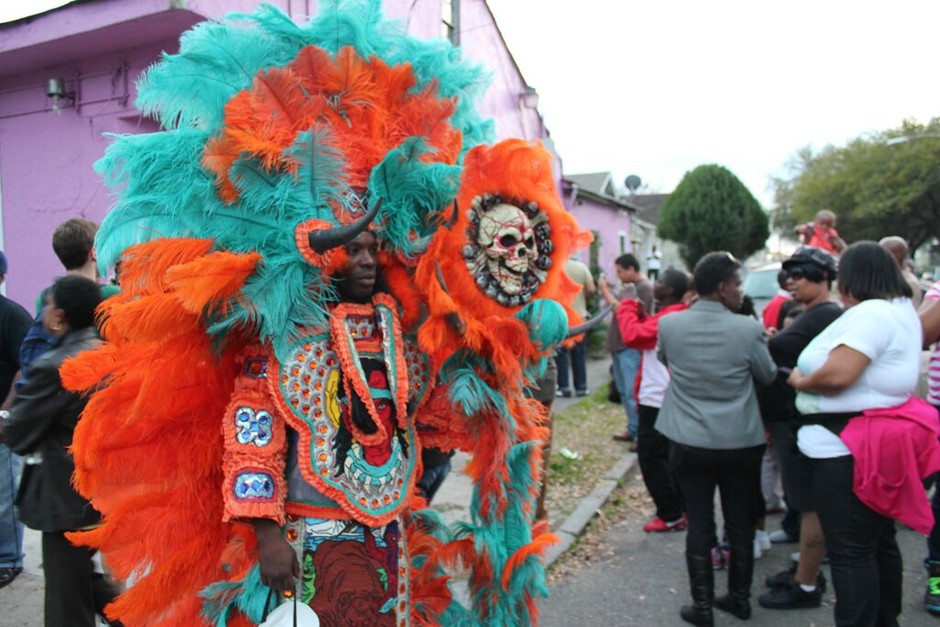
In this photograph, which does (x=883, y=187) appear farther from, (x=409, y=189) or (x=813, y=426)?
(x=409, y=189)

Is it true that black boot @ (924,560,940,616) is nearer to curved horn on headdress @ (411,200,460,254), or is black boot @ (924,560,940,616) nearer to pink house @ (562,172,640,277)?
curved horn on headdress @ (411,200,460,254)

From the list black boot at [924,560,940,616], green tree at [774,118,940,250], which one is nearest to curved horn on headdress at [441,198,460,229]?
black boot at [924,560,940,616]

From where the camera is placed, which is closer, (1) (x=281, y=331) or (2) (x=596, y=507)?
(1) (x=281, y=331)

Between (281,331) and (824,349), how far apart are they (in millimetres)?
2400

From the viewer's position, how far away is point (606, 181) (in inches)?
1067

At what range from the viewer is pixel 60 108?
662cm

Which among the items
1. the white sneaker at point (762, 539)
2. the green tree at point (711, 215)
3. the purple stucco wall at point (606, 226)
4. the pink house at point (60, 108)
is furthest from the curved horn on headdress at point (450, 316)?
the green tree at point (711, 215)

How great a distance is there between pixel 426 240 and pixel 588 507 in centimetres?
382

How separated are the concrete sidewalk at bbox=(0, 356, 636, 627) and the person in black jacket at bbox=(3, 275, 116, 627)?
928mm

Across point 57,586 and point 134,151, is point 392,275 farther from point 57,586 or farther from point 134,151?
point 57,586

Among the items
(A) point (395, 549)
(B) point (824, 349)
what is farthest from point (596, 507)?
(A) point (395, 549)

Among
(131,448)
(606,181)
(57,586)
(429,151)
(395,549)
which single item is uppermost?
(606,181)

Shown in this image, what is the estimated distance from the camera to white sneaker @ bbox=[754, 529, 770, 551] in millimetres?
4418

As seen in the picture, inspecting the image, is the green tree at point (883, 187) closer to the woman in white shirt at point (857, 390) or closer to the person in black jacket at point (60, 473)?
the woman in white shirt at point (857, 390)
